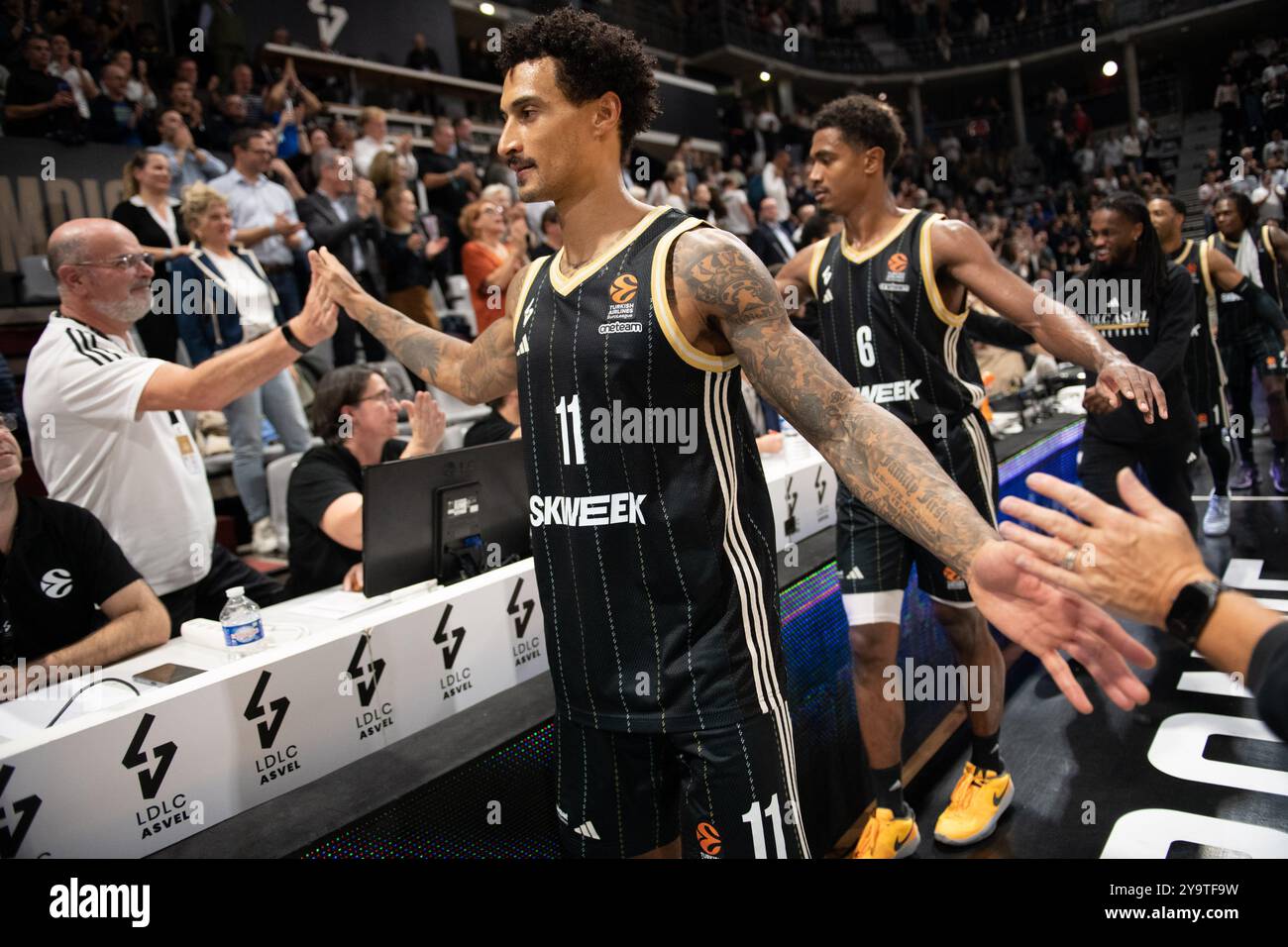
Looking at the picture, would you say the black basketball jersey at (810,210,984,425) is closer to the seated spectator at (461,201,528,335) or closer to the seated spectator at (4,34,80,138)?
the seated spectator at (461,201,528,335)

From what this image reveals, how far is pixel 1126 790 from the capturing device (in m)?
2.96

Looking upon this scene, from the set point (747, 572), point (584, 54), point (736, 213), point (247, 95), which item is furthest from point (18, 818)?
point (736, 213)

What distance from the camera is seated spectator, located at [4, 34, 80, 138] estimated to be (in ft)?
17.7

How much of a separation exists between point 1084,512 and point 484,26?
49.8 feet

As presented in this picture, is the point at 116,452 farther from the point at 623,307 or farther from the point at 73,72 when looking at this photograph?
the point at 73,72

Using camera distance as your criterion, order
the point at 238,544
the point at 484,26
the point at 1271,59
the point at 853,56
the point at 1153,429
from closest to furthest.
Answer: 1. the point at 1153,429
2. the point at 238,544
3. the point at 484,26
4. the point at 1271,59
5. the point at 853,56

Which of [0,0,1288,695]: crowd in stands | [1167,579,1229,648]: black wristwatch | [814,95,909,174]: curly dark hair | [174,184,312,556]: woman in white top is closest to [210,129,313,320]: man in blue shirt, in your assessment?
[0,0,1288,695]: crowd in stands

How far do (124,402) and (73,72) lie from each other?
4638 millimetres

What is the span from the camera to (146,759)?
1.58m

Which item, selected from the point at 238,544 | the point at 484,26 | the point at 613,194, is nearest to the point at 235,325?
the point at 238,544

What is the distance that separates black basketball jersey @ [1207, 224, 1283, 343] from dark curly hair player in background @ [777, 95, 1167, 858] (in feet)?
14.0

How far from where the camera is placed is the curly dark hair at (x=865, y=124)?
2766 mm

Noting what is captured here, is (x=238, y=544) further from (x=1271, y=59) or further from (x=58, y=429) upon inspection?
(x=1271, y=59)

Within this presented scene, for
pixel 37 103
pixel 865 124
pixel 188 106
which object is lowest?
pixel 865 124
